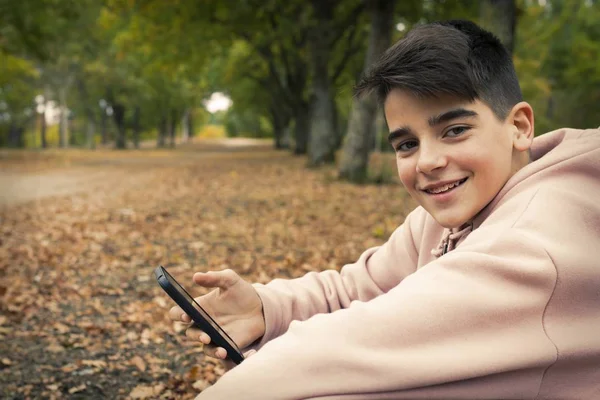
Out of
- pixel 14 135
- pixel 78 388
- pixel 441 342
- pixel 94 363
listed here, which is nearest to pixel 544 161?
pixel 441 342

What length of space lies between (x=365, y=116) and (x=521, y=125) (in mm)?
11018

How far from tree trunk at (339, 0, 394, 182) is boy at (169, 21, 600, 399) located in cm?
1001

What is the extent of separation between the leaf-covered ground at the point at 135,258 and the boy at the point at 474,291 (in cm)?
209

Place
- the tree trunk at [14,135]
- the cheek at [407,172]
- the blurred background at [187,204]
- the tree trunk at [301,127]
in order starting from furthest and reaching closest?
the tree trunk at [14,135] < the tree trunk at [301,127] < the blurred background at [187,204] < the cheek at [407,172]

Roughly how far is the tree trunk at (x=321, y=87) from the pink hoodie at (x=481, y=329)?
625 inches

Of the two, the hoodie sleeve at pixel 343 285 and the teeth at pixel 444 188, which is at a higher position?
the teeth at pixel 444 188

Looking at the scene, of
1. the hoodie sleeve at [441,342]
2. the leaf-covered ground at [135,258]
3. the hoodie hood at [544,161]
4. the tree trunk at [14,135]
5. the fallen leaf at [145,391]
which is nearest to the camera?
the hoodie sleeve at [441,342]

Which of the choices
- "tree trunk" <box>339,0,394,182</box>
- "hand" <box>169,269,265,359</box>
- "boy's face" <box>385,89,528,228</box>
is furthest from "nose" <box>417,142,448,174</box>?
"tree trunk" <box>339,0,394,182</box>

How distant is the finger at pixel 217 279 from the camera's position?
178 cm

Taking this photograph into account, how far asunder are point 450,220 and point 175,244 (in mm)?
5672

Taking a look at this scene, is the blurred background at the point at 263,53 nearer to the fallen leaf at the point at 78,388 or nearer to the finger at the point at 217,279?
the finger at the point at 217,279

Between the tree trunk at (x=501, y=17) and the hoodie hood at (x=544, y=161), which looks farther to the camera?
the tree trunk at (x=501, y=17)

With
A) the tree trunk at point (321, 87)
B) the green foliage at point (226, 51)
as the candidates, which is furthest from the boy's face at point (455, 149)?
the tree trunk at point (321, 87)

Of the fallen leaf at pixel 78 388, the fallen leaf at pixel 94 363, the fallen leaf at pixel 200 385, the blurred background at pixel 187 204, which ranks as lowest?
the fallen leaf at pixel 78 388
